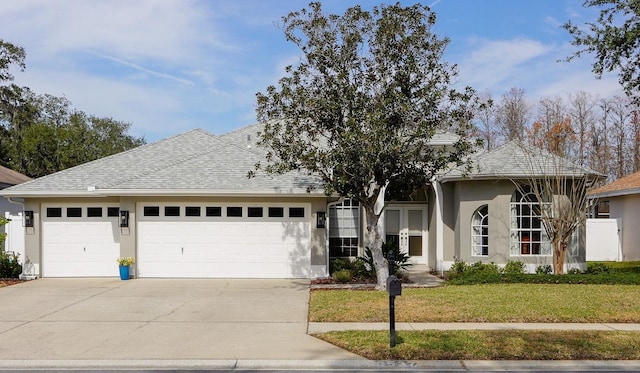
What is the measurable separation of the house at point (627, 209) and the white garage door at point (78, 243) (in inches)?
696

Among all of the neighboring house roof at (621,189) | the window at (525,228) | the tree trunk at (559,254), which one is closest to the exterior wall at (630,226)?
the neighboring house roof at (621,189)

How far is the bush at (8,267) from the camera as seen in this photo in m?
16.9

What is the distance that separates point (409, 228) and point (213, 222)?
7497 millimetres

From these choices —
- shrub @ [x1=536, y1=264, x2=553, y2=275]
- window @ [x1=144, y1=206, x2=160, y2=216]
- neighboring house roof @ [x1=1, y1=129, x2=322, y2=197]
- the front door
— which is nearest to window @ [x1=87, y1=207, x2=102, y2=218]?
neighboring house roof @ [x1=1, y1=129, x2=322, y2=197]

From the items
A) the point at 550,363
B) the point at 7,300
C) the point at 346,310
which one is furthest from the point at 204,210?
the point at 550,363

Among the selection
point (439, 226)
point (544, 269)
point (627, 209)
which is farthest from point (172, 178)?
point (627, 209)

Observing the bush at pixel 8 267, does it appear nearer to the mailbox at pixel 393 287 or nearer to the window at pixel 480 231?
the mailbox at pixel 393 287

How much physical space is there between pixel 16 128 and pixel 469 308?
3922cm

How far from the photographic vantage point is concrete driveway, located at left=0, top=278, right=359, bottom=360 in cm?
848

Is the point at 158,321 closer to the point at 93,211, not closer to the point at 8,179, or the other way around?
the point at 93,211

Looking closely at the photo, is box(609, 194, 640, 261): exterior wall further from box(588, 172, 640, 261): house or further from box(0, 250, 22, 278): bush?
box(0, 250, 22, 278): bush

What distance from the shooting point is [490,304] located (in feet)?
38.8

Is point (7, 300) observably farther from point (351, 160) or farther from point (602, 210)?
point (602, 210)

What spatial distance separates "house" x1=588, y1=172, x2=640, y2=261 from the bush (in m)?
20.5
